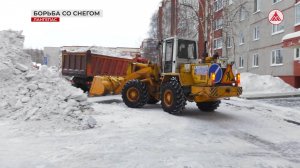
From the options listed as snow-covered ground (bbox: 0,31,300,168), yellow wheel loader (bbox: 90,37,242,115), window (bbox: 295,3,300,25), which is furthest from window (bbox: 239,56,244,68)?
yellow wheel loader (bbox: 90,37,242,115)

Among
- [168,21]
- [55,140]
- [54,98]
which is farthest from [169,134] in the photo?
[168,21]

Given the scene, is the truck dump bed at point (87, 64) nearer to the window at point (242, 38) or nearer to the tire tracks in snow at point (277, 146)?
the tire tracks in snow at point (277, 146)

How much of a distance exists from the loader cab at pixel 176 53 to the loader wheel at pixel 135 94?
122cm

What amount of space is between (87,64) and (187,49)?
907cm

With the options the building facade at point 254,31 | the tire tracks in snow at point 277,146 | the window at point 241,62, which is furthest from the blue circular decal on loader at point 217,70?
the window at point 241,62

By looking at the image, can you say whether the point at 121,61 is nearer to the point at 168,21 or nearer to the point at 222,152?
the point at 222,152

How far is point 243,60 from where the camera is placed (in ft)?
119

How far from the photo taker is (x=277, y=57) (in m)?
29.2

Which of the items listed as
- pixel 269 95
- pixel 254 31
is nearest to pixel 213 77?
pixel 269 95

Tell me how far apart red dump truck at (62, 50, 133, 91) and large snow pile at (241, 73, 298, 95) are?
7.57 m

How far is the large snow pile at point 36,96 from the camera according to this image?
32.7 ft

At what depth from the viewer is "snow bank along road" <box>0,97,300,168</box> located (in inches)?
270

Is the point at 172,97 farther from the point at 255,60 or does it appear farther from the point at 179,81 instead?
the point at 255,60

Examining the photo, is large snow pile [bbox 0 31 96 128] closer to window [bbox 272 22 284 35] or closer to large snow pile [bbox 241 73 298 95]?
large snow pile [bbox 241 73 298 95]
